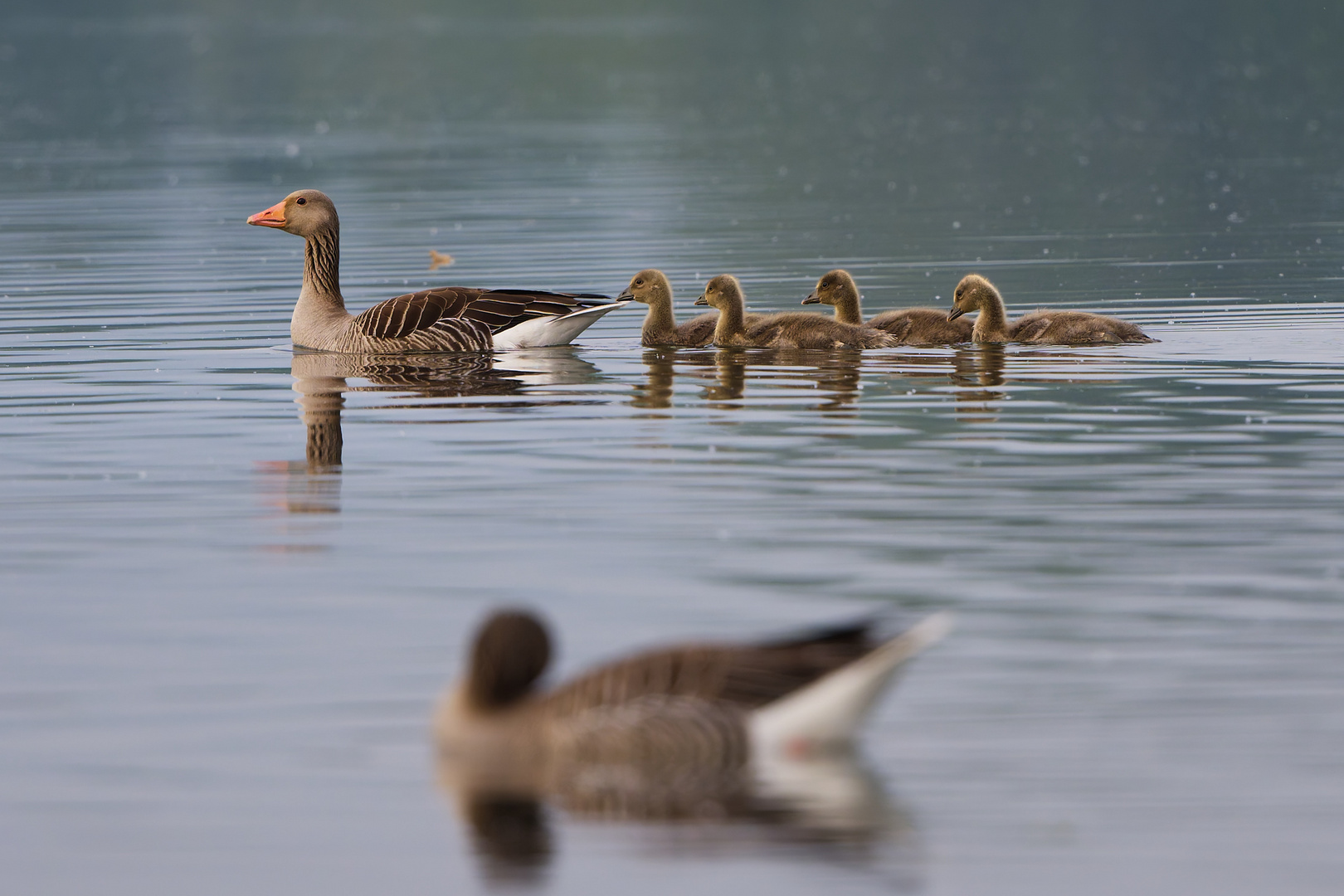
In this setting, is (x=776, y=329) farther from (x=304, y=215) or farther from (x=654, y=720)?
(x=654, y=720)

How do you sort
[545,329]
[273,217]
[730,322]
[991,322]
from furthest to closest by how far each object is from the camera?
1. [273,217]
2. [545,329]
3. [730,322]
4. [991,322]

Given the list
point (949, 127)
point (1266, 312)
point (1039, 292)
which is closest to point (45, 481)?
point (1266, 312)

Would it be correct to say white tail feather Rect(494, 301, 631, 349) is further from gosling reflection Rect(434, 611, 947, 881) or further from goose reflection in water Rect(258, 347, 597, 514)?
gosling reflection Rect(434, 611, 947, 881)

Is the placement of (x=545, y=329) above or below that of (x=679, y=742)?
above

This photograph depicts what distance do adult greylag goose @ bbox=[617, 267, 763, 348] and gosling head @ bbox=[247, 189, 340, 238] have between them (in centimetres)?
383

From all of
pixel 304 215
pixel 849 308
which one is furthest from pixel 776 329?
pixel 304 215

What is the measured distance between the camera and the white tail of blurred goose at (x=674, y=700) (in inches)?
329

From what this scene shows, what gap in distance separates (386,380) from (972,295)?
6254 millimetres

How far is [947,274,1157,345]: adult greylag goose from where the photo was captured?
21.5 m

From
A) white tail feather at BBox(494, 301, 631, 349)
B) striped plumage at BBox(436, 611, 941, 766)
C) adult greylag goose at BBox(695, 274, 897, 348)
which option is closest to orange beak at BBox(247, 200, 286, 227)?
white tail feather at BBox(494, 301, 631, 349)

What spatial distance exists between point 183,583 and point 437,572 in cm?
151

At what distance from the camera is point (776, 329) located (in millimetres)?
22375

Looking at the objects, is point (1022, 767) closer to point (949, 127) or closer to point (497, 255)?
point (497, 255)

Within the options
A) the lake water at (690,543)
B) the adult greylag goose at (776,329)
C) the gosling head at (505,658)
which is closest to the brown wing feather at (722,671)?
the gosling head at (505,658)
